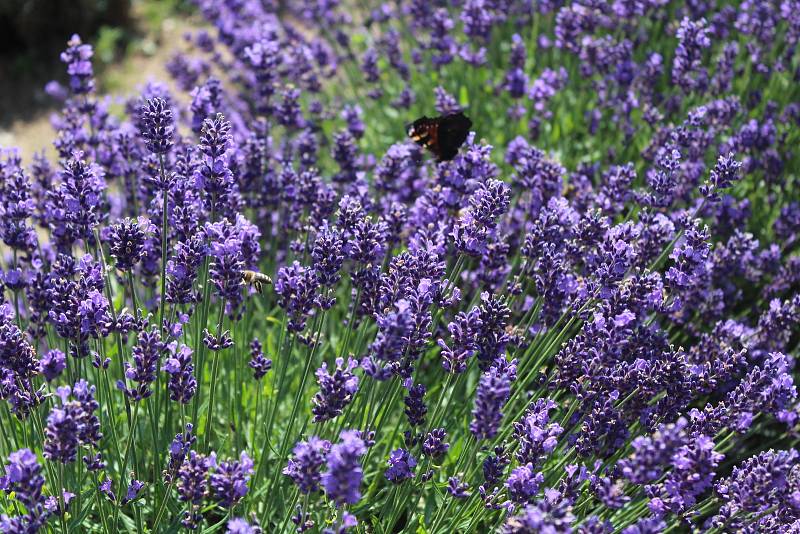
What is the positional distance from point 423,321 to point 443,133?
64.0 inches

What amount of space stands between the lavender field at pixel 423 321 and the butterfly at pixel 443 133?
2cm

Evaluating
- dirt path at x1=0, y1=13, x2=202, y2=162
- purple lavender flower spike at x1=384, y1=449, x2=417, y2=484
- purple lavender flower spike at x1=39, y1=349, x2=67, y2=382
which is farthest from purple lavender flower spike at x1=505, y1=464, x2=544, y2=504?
dirt path at x1=0, y1=13, x2=202, y2=162

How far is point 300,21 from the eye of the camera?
10.5 meters

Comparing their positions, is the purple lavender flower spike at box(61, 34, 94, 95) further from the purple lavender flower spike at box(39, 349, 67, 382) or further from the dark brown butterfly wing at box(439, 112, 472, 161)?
the purple lavender flower spike at box(39, 349, 67, 382)

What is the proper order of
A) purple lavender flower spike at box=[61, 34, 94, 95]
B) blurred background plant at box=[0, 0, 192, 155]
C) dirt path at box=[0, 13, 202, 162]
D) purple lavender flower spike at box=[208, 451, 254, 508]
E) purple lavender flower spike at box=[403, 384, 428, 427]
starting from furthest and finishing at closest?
blurred background plant at box=[0, 0, 192, 155] → dirt path at box=[0, 13, 202, 162] → purple lavender flower spike at box=[61, 34, 94, 95] → purple lavender flower spike at box=[403, 384, 428, 427] → purple lavender flower spike at box=[208, 451, 254, 508]

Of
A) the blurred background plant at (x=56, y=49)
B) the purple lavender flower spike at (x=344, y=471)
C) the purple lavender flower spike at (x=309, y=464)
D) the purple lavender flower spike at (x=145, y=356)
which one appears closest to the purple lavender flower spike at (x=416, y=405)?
the purple lavender flower spike at (x=309, y=464)

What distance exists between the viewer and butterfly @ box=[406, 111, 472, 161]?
4.44 m

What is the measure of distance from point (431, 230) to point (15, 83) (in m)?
8.38

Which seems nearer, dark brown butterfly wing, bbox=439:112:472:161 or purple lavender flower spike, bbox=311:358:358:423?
purple lavender flower spike, bbox=311:358:358:423

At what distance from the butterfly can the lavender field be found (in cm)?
2

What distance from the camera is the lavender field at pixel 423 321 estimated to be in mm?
3133

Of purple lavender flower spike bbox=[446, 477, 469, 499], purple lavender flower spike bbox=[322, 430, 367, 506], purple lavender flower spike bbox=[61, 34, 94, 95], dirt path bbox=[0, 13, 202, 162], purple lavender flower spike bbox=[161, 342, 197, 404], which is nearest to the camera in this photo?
purple lavender flower spike bbox=[322, 430, 367, 506]

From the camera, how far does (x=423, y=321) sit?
10.4 feet

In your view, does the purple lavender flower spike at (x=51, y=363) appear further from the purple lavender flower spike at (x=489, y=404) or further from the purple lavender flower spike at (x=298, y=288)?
the purple lavender flower spike at (x=489, y=404)
